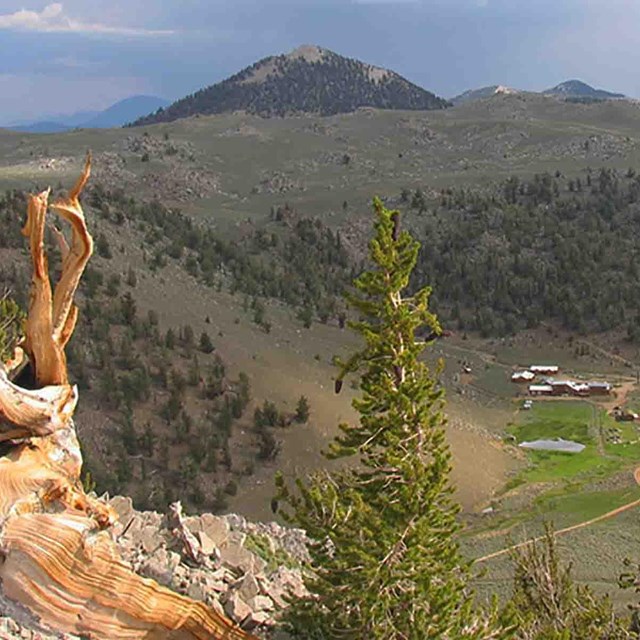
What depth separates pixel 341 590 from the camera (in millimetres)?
11016

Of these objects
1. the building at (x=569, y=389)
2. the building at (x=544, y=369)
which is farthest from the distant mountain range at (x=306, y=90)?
the building at (x=569, y=389)

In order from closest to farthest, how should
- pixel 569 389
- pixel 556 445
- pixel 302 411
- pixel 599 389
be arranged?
1. pixel 302 411
2. pixel 556 445
3. pixel 599 389
4. pixel 569 389

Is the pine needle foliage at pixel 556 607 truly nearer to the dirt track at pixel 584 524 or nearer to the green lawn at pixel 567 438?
the dirt track at pixel 584 524

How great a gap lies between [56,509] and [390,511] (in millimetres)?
4345

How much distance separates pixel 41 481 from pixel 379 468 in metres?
4.46

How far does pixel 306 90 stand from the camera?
519 feet

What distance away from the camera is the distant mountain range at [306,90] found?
151875 millimetres

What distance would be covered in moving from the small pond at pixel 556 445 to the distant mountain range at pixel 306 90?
112 m

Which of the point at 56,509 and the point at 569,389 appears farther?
the point at 569,389

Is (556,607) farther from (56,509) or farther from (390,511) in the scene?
(56,509)

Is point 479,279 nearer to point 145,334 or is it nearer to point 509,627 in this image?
point 145,334

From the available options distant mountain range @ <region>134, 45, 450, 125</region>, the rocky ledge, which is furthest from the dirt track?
distant mountain range @ <region>134, 45, 450, 125</region>

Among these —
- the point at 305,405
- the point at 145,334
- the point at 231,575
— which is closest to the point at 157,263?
the point at 145,334

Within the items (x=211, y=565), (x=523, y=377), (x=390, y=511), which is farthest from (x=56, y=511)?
(x=523, y=377)
